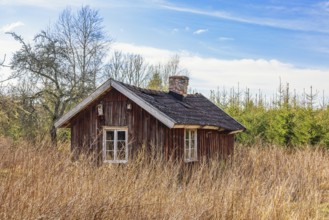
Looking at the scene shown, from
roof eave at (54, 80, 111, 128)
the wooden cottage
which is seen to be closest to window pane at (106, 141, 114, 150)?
the wooden cottage

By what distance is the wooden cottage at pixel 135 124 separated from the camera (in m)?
13.8

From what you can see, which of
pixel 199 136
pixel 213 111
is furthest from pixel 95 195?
pixel 213 111

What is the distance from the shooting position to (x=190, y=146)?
1480 centimetres

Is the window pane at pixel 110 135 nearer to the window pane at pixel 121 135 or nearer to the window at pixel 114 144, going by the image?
the window at pixel 114 144

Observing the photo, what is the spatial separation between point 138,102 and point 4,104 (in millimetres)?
4323

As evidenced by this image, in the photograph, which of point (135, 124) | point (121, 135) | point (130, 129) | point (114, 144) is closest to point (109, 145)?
point (114, 144)

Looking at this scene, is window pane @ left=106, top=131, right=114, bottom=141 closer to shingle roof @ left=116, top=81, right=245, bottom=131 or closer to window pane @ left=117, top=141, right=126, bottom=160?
window pane @ left=117, top=141, right=126, bottom=160

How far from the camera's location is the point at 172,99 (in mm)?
16109

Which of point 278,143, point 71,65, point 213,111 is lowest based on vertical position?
point 278,143

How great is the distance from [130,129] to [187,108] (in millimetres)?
2737

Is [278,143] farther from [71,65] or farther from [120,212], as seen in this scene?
[120,212]

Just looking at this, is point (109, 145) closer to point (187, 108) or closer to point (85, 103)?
point (85, 103)

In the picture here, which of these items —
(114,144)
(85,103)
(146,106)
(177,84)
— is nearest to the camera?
(146,106)

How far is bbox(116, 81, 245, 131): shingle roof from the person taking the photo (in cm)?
1389
